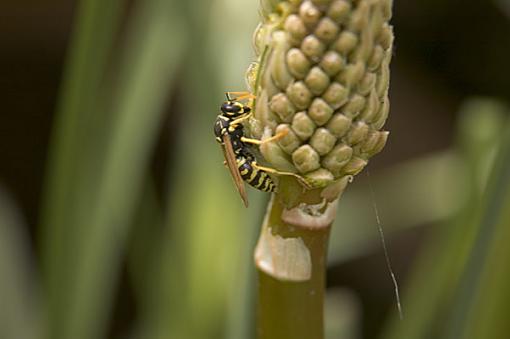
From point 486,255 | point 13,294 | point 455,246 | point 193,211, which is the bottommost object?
point 13,294

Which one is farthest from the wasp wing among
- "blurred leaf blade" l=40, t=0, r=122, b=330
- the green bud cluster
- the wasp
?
"blurred leaf blade" l=40, t=0, r=122, b=330

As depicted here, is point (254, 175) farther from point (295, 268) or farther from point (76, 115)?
point (76, 115)

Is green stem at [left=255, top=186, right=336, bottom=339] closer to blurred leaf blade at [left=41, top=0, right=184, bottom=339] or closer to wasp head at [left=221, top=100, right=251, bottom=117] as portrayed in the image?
wasp head at [left=221, top=100, right=251, bottom=117]

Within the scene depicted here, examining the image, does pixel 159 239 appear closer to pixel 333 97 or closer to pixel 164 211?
pixel 164 211

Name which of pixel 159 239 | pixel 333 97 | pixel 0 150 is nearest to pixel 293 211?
pixel 333 97

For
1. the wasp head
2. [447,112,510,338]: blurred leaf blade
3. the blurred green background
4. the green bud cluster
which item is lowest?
the blurred green background

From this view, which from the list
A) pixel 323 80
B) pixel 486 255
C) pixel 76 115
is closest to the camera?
pixel 323 80

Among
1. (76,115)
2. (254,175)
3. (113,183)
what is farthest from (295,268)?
(113,183)

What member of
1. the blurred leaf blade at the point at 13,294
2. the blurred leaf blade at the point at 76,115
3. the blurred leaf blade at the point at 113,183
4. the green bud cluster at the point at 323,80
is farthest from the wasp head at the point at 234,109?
the blurred leaf blade at the point at 13,294
